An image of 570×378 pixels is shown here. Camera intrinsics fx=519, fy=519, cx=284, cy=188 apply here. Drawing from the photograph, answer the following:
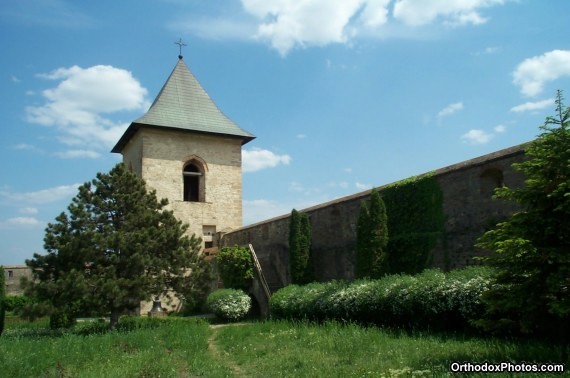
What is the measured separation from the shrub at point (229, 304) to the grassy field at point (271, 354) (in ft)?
16.1

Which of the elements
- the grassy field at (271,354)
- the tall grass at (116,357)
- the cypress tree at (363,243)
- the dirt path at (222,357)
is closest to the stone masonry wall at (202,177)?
the dirt path at (222,357)

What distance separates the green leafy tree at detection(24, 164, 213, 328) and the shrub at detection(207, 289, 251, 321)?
2.20 meters

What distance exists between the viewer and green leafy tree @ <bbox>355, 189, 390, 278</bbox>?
512 inches

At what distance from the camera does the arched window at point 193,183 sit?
925 inches

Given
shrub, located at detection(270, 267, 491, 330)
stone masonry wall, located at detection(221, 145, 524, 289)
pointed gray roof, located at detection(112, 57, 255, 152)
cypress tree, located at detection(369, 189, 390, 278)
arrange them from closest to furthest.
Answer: shrub, located at detection(270, 267, 491, 330), stone masonry wall, located at detection(221, 145, 524, 289), cypress tree, located at detection(369, 189, 390, 278), pointed gray roof, located at detection(112, 57, 255, 152)

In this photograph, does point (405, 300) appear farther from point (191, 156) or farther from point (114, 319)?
point (191, 156)

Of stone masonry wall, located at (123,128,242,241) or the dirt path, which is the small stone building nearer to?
stone masonry wall, located at (123,128,242,241)

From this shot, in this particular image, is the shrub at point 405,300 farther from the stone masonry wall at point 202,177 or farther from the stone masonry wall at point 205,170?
the stone masonry wall at point 205,170

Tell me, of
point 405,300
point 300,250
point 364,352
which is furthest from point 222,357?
point 300,250

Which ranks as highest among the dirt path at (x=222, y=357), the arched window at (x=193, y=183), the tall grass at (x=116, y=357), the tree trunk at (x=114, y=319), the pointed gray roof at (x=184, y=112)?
the pointed gray roof at (x=184, y=112)

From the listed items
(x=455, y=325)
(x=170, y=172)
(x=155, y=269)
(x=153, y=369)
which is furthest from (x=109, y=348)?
(x=170, y=172)

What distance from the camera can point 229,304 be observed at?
16.0 metres

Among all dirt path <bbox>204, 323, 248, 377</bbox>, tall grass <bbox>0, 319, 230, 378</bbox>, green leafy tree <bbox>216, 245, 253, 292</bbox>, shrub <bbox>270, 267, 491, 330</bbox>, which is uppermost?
green leafy tree <bbox>216, 245, 253, 292</bbox>

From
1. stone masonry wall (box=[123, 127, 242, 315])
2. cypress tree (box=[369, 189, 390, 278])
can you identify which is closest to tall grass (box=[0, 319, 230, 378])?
cypress tree (box=[369, 189, 390, 278])
